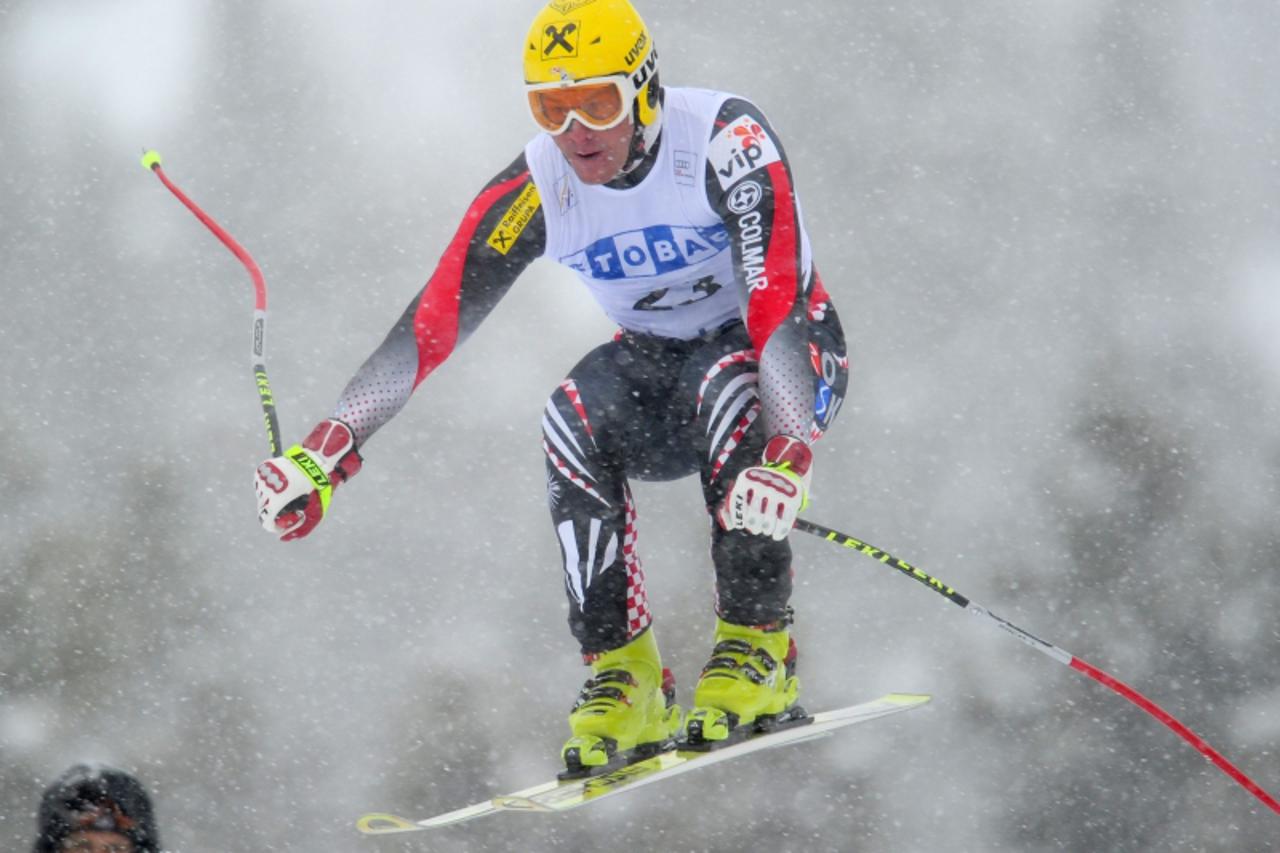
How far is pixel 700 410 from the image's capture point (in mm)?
5188

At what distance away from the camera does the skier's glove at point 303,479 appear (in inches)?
193

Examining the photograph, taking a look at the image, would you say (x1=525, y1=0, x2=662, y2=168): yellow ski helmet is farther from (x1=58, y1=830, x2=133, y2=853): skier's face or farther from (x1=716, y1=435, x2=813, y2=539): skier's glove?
(x1=58, y1=830, x2=133, y2=853): skier's face

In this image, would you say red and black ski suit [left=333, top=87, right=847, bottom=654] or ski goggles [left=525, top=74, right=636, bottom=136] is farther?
red and black ski suit [left=333, top=87, right=847, bottom=654]

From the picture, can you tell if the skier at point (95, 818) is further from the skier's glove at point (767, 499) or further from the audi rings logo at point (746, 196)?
the audi rings logo at point (746, 196)

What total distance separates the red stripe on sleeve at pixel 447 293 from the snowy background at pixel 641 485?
24.3ft

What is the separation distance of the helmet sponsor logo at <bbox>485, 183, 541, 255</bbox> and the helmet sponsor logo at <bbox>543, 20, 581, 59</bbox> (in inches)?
19.3

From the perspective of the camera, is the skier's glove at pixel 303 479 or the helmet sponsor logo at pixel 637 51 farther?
the helmet sponsor logo at pixel 637 51

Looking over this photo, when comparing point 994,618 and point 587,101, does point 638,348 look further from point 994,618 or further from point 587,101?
point 994,618

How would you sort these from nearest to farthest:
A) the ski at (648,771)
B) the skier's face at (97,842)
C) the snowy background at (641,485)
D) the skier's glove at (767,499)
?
the skier's face at (97,842)
the skier's glove at (767,499)
the ski at (648,771)
the snowy background at (641,485)

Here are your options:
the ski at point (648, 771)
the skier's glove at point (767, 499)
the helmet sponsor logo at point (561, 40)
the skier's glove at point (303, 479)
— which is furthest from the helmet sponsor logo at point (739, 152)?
the ski at point (648, 771)

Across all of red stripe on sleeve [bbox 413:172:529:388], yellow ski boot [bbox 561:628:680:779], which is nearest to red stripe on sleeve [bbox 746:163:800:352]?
red stripe on sleeve [bbox 413:172:529:388]

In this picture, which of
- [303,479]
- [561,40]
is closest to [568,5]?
[561,40]

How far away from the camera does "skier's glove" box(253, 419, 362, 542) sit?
16.1ft

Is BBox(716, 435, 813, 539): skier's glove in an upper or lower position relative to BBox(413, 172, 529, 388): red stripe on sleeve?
lower
